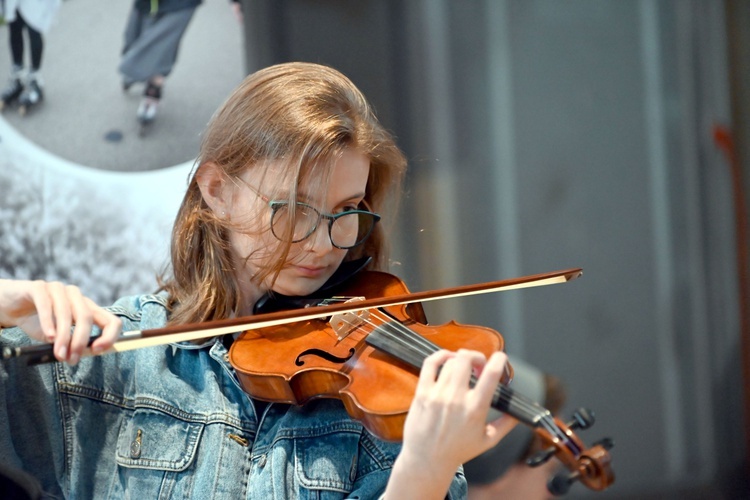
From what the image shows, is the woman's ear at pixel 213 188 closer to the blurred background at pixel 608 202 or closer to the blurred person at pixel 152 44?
the blurred person at pixel 152 44

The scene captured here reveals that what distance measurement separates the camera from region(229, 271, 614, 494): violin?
74 centimetres

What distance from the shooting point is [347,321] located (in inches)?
38.4

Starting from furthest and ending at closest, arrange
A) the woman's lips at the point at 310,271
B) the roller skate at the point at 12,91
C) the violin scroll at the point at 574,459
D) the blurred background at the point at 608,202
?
the blurred background at the point at 608,202, the roller skate at the point at 12,91, the woman's lips at the point at 310,271, the violin scroll at the point at 574,459

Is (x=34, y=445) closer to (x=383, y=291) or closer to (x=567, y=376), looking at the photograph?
(x=383, y=291)

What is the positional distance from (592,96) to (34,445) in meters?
1.42

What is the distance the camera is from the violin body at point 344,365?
825 millimetres

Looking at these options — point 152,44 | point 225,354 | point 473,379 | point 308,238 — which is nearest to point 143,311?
point 225,354

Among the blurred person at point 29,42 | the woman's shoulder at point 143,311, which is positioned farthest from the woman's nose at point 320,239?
the blurred person at point 29,42

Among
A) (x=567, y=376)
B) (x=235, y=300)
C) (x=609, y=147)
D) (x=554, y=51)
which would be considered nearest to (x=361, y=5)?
(x=554, y=51)

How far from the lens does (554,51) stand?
1.88 m

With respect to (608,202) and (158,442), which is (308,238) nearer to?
(158,442)

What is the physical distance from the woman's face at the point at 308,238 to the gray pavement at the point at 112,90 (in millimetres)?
477

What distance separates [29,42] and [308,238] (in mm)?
747

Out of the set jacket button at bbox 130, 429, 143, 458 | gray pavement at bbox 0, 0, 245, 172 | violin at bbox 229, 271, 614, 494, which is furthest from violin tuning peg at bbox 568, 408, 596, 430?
gray pavement at bbox 0, 0, 245, 172
